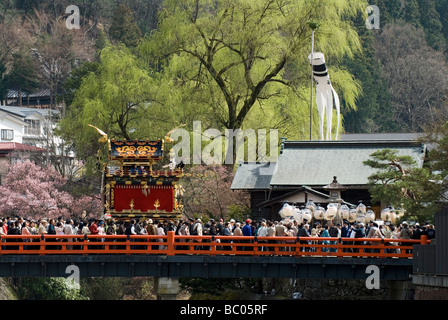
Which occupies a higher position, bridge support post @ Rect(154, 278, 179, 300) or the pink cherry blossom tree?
the pink cherry blossom tree

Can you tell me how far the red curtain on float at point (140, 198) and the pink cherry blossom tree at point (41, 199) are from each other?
1663 cm

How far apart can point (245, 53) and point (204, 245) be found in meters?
24.6

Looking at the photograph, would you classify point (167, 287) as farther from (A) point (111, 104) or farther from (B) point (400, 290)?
(A) point (111, 104)

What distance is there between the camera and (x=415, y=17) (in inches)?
4860

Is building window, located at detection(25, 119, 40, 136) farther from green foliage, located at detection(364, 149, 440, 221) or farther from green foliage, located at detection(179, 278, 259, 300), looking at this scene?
green foliage, located at detection(364, 149, 440, 221)

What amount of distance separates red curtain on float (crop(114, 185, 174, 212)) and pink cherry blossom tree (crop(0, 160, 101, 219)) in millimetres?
16625

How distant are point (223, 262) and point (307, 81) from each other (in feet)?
84.1

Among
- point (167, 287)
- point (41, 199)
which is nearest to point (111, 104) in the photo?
point (41, 199)

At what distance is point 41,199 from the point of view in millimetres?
A: 69125

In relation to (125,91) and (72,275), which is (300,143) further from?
(72,275)

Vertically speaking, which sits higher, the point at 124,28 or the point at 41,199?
the point at 124,28

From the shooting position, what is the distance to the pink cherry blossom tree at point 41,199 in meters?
68.3

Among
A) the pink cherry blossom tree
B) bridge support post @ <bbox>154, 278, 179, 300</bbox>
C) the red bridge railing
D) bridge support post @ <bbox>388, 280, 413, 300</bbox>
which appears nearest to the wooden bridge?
the red bridge railing

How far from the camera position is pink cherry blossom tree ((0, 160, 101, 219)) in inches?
2689
